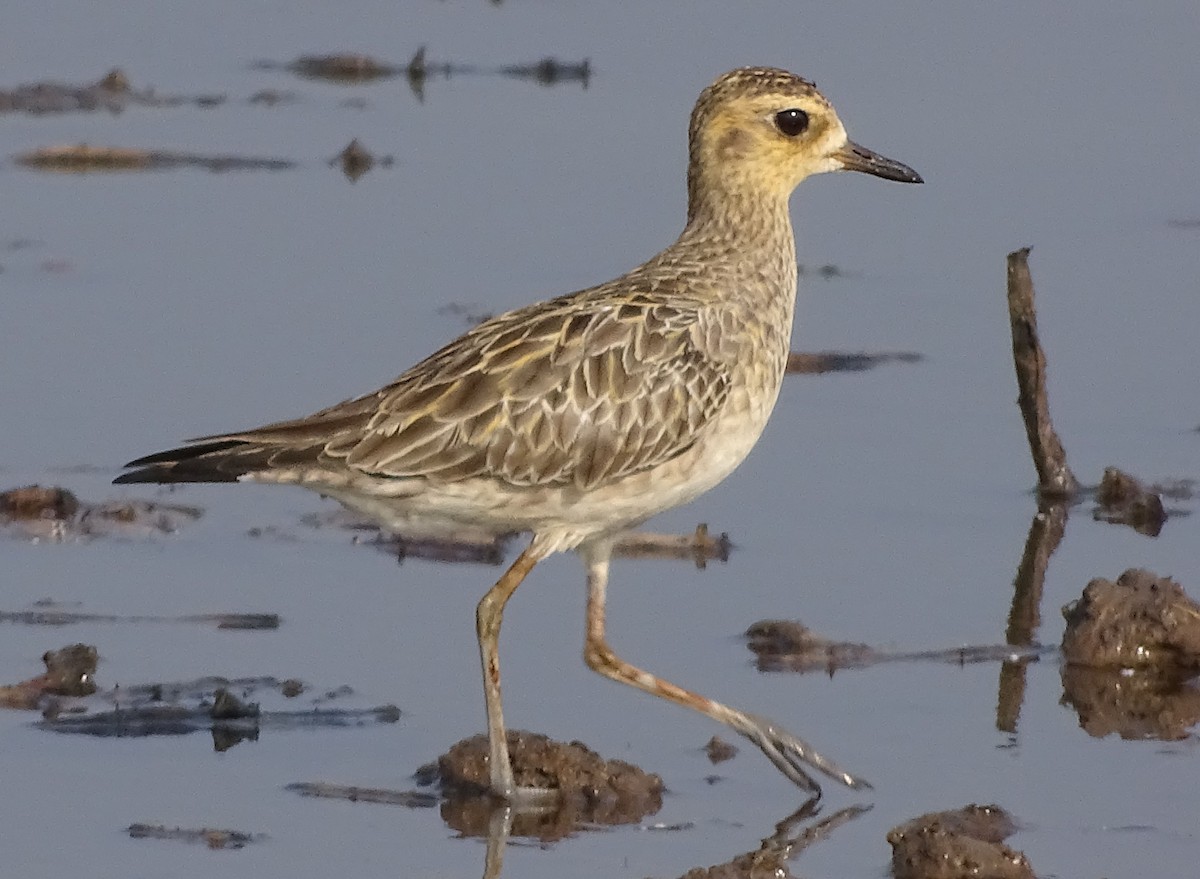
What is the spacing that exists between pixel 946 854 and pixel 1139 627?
206 cm

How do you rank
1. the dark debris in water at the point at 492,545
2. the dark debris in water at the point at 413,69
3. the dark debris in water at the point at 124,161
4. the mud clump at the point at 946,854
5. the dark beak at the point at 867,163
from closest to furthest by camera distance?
the mud clump at the point at 946,854, the dark beak at the point at 867,163, the dark debris in water at the point at 492,545, the dark debris in water at the point at 124,161, the dark debris in water at the point at 413,69

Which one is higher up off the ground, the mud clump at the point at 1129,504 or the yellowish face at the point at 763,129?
the yellowish face at the point at 763,129

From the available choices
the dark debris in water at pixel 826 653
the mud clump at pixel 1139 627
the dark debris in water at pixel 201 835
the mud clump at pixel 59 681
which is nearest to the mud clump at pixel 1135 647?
Answer: the mud clump at pixel 1139 627

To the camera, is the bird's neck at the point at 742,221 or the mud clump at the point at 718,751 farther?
the bird's neck at the point at 742,221

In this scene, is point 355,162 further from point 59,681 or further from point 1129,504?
point 59,681

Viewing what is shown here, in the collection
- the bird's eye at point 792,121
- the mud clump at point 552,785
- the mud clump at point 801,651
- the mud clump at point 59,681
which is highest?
the bird's eye at point 792,121

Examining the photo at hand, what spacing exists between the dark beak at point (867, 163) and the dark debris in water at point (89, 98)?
754 cm

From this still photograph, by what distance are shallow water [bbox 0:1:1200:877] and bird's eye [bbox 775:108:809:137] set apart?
66.1 inches

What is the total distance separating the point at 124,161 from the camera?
16.4 metres

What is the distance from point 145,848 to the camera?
876 centimetres

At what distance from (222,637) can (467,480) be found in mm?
1332

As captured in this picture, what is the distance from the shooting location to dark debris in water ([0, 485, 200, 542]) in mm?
11453

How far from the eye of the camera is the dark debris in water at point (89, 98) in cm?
1748

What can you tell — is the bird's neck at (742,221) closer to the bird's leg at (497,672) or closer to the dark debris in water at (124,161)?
the bird's leg at (497,672)
